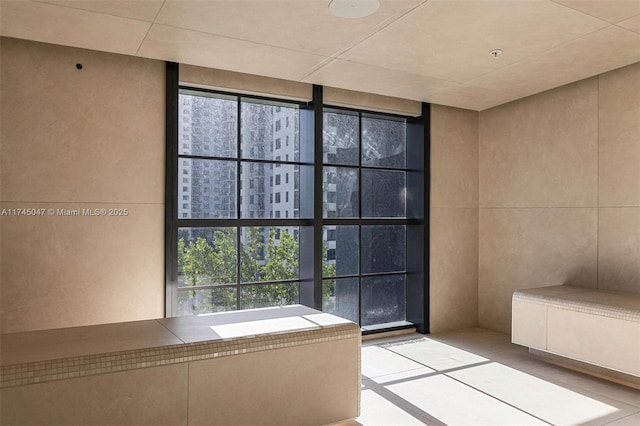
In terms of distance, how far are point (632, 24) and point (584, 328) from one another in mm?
2316

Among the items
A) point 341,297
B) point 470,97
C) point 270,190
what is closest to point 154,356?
point 270,190

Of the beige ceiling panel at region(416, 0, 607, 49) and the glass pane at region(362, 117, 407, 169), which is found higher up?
the beige ceiling panel at region(416, 0, 607, 49)

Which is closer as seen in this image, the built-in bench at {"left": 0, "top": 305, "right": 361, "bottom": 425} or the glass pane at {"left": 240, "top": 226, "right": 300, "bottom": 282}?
the built-in bench at {"left": 0, "top": 305, "right": 361, "bottom": 425}

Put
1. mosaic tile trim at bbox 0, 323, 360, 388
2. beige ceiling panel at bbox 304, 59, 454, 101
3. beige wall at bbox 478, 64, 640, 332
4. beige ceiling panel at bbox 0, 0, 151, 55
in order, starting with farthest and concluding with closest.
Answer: beige wall at bbox 478, 64, 640, 332 → beige ceiling panel at bbox 304, 59, 454, 101 → beige ceiling panel at bbox 0, 0, 151, 55 → mosaic tile trim at bbox 0, 323, 360, 388

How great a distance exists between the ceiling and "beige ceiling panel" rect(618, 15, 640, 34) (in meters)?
0.01

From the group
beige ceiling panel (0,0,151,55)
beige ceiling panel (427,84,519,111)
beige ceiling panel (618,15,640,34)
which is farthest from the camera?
beige ceiling panel (427,84,519,111)

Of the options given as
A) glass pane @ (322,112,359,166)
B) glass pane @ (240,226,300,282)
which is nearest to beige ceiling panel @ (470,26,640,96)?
glass pane @ (322,112,359,166)

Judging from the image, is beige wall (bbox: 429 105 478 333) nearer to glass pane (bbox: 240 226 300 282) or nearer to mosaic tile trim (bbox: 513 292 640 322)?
mosaic tile trim (bbox: 513 292 640 322)

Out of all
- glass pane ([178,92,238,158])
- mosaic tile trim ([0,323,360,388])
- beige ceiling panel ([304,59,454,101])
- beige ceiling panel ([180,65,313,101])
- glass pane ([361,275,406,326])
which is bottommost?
glass pane ([361,275,406,326])

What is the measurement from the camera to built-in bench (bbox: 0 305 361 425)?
5.84 feet

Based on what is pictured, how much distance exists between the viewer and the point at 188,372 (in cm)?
200

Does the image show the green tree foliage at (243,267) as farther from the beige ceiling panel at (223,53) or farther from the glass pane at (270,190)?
the beige ceiling panel at (223,53)

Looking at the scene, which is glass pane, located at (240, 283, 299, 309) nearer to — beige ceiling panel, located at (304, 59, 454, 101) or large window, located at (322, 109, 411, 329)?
large window, located at (322, 109, 411, 329)

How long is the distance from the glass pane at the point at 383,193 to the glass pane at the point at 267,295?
1225 millimetres
